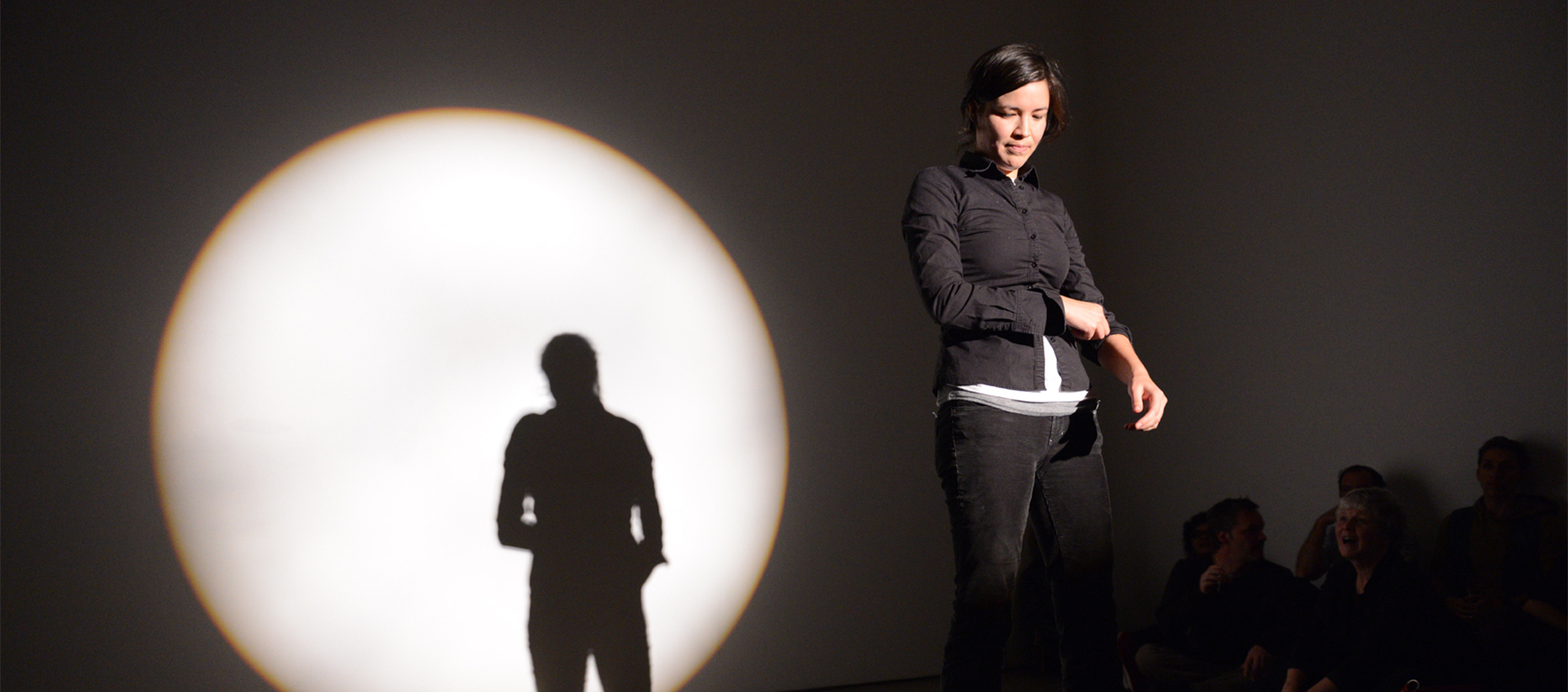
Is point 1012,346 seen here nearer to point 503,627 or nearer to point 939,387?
point 939,387

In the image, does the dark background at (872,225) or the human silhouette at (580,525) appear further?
the human silhouette at (580,525)

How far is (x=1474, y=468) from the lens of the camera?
269cm

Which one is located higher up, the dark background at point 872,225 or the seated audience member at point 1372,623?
the dark background at point 872,225

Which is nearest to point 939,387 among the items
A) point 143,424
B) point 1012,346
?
point 1012,346

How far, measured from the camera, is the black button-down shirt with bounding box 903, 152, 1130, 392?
1.46m

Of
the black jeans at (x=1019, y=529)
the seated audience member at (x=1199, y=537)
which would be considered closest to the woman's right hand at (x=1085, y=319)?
the black jeans at (x=1019, y=529)

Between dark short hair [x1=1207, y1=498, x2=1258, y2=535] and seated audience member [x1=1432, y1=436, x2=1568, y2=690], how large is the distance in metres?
0.50

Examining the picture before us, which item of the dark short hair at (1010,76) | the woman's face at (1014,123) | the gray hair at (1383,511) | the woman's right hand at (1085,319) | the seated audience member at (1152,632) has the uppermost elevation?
the dark short hair at (1010,76)

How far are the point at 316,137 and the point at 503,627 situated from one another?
1548mm

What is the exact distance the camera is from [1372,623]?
7.31 feet

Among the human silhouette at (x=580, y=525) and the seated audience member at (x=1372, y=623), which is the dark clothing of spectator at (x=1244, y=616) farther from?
the human silhouette at (x=580, y=525)

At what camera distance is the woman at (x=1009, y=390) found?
56.9 inches

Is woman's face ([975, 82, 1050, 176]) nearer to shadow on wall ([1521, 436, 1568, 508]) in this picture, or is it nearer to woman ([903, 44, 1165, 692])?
woman ([903, 44, 1165, 692])

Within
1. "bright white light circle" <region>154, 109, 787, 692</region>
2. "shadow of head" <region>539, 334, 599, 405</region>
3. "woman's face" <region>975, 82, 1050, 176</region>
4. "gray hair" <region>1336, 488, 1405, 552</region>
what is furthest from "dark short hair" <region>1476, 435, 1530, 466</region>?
"shadow of head" <region>539, 334, 599, 405</region>
